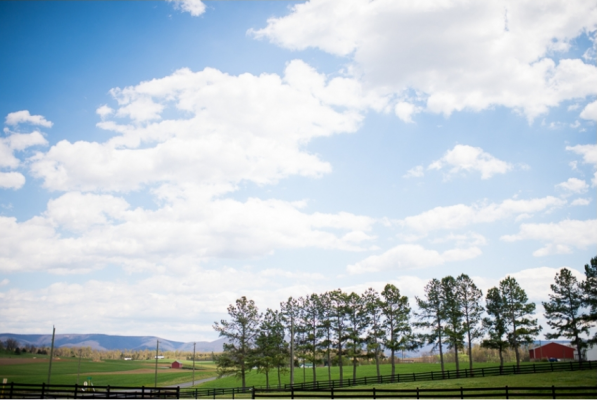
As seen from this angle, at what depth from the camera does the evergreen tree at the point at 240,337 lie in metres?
56.0

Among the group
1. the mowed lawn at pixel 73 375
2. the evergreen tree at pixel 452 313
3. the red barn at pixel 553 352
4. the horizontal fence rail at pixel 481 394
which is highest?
the evergreen tree at pixel 452 313

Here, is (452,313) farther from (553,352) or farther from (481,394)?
(553,352)

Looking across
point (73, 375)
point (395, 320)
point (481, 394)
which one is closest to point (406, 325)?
point (395, 320)

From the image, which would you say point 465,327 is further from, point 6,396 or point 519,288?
point 6,396

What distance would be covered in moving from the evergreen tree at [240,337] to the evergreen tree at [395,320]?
55.4 feet

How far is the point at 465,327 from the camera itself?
55625 mm

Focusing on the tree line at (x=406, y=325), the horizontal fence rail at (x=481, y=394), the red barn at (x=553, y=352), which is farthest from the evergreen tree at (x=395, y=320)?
the red barn at (x=553, y=352)

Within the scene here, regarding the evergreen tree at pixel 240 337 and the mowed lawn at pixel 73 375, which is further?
the mowed lawn at pixel 73 375

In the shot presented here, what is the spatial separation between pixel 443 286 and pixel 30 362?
124772mm

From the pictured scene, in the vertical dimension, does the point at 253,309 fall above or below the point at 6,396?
above

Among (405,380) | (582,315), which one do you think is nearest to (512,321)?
(582,315)

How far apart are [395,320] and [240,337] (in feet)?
66.3

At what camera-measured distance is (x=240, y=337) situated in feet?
185

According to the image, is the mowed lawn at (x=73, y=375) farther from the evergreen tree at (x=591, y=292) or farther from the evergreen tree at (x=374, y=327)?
the evergreen tree at (x=591, y=292)
